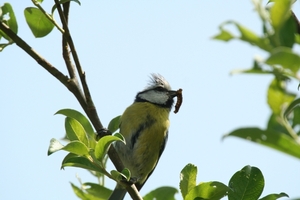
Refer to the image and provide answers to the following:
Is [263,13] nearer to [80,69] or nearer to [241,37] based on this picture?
[241,37]

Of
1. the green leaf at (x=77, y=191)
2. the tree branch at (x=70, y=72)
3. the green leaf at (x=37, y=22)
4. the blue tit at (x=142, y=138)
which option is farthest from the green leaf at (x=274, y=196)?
the blue tit at (x=142, y=138)

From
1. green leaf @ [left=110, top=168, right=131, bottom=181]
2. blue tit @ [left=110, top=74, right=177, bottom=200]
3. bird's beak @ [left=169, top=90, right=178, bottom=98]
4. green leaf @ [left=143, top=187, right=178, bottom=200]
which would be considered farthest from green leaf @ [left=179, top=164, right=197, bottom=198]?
bird's beak @ [left=169, top=90, right=178, bottom=98]

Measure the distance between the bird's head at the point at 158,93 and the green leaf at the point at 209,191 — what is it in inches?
151

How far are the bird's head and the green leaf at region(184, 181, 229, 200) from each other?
3830 mm

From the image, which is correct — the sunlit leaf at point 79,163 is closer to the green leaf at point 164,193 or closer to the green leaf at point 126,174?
the green leaf at point 126,174

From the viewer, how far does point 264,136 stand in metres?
0.93

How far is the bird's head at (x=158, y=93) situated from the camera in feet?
19.8

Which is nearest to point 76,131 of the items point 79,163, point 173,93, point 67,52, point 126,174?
point 79,163

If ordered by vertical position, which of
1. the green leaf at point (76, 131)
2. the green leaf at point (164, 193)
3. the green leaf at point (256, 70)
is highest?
the green leaf at point (256, 70)

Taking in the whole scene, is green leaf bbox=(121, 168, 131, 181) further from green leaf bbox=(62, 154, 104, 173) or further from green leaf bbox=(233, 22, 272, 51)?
green leaf bbox=(233, 22, 272, 51)

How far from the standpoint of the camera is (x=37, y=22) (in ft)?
8.34

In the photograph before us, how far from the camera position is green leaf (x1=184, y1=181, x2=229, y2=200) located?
6.41 ft

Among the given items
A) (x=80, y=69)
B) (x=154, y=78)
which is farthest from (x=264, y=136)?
(x=154, y=78)

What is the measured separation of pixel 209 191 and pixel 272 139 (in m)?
1.12
